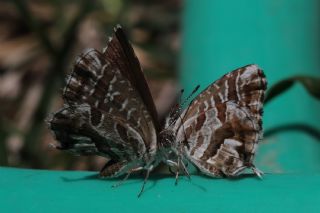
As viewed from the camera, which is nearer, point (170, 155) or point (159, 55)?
point (170, 155)

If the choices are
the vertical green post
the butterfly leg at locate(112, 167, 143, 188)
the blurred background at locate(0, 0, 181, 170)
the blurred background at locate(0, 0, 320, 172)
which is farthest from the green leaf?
the blurred background at locate(0, 0, 181, 170)

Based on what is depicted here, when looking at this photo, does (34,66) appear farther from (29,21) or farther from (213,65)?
(213,65)

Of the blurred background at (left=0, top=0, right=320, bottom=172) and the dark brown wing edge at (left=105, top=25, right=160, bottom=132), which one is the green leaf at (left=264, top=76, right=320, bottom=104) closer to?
the blurred background at (left=0, top=0, right=320, bottom=172)

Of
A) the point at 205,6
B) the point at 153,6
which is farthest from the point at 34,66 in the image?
the point at 205,6

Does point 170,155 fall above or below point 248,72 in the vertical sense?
below

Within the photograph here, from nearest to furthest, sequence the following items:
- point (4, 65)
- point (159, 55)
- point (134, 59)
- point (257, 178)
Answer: point (257, 178) < point (134, 59) < point (159, 55) < point (4, 65)

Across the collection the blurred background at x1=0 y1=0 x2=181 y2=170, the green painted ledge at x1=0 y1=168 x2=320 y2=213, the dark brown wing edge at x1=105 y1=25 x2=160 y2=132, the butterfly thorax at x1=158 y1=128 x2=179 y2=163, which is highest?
the blurred background at x1=0 y1=0 x2=181 y2=170

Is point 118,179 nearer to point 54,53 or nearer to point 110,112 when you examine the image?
point 110,112
